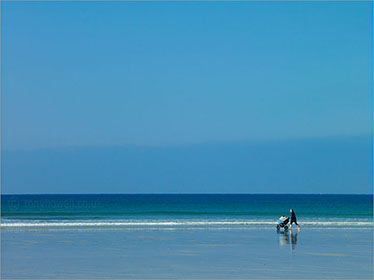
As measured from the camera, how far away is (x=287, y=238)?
26.1 meters

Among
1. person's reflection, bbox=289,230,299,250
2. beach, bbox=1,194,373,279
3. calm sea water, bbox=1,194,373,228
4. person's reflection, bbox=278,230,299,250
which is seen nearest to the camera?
beach, bbox=1,194,373,279

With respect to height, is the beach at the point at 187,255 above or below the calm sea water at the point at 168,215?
below

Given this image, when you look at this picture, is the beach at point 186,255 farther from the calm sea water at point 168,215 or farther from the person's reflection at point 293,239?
the calm sea water at point 168,215

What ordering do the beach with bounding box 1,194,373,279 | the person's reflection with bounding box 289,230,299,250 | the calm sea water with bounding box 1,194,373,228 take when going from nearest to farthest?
the beach with bounding box 1,194,373,279 → the person's reflection with bounding box 289,230,299,250 → the calm sea water with bounding box 1,194,373,228

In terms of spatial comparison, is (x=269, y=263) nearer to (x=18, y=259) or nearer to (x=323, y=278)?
(x=323, y=278)

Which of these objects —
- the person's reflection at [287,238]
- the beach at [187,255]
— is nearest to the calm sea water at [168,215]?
the person's reflection at [287,238]

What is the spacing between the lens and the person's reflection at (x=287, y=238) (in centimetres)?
2373

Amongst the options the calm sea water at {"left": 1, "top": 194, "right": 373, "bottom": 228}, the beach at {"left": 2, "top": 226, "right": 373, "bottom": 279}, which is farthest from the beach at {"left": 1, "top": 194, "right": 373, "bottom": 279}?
the calm sea water at {"left": 1, "top": 194, "right": 373, "bottom": 228}

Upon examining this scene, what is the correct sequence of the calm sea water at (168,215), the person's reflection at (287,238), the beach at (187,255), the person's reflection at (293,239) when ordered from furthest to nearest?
the calm sea water at (168,215)
the person's reflection at (287,238)
the person's reflection at (293,239)
the beach at (187,255)

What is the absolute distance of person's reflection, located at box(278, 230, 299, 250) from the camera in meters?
23.7

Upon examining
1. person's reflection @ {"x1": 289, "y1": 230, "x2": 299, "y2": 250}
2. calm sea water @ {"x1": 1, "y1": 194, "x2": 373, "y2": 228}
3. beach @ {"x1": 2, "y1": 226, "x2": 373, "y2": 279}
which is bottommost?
beach @ {"x1": 2, "y1": 226, "x2": 373, "y2": 279}

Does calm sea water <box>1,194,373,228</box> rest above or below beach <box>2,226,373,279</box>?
above

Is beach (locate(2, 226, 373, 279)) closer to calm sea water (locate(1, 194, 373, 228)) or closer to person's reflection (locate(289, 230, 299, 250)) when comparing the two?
person's reflection (locate(289, 230, 299, 250))

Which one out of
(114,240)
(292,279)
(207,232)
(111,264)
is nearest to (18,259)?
(111,264)
